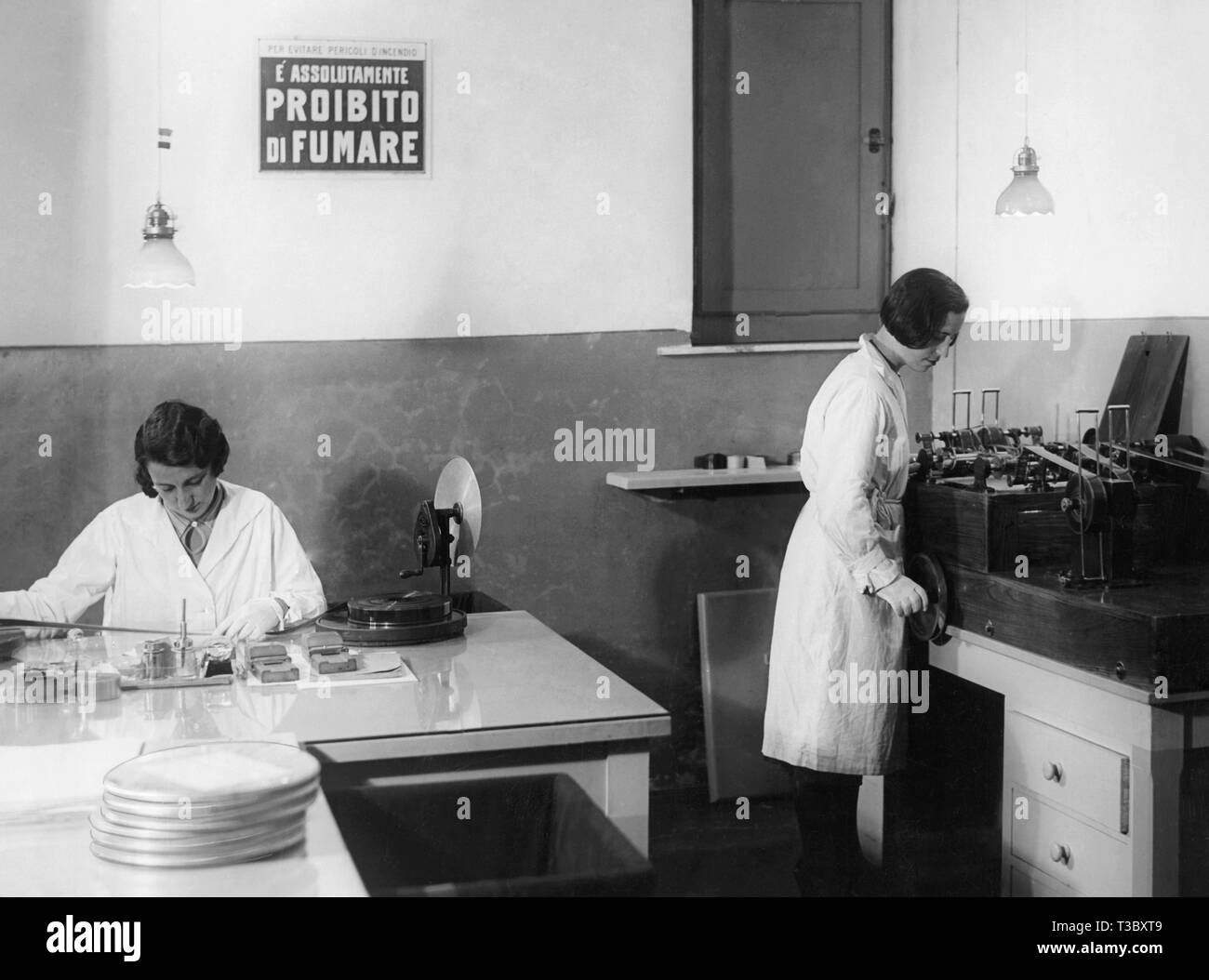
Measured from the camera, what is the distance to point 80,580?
10.8ft

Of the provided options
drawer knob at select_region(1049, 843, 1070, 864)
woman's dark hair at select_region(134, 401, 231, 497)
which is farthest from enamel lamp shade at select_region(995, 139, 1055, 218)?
woman's dark hair at select_region(134, 401, 231, 497)

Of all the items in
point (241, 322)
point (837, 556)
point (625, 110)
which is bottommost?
point (837, 556)

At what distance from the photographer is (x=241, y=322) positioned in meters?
3.72

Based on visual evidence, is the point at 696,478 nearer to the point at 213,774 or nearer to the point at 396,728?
the point at 396,728

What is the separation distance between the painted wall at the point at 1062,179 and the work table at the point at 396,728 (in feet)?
5.54

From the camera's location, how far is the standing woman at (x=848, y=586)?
296 centimetres

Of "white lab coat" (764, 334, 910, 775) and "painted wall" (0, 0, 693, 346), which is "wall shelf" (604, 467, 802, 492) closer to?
"painted wall" (0, 0, 693, 346)

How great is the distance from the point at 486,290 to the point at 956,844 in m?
2.14

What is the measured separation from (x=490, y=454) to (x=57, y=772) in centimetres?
218

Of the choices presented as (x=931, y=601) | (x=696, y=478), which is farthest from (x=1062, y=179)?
(x=696, y=478)

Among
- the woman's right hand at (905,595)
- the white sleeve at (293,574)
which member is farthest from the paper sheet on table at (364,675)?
the woman's right hand at (905,595)

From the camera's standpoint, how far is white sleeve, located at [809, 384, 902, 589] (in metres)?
2.94
